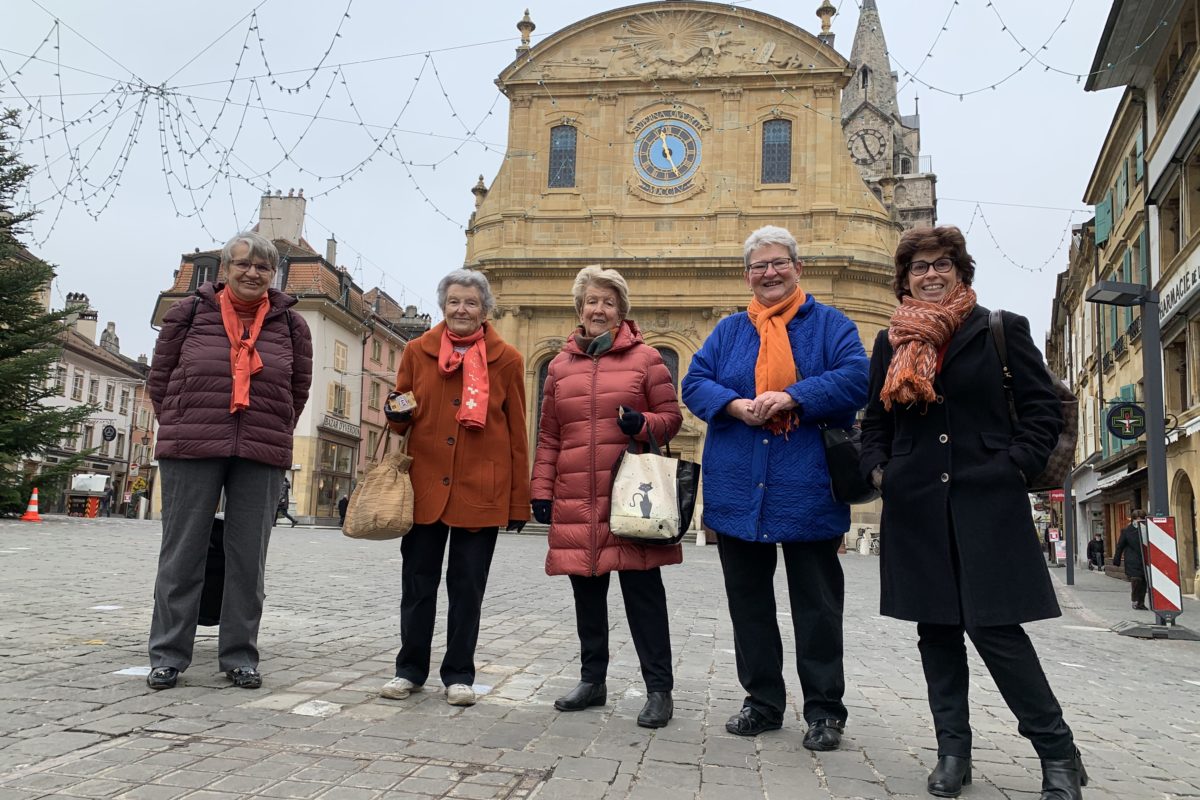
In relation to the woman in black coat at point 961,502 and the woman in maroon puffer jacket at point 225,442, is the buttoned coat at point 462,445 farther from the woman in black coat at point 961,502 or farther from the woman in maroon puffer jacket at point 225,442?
the woman in black coat at point 961,502

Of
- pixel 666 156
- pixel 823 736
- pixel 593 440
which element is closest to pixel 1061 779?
pixel 823 736

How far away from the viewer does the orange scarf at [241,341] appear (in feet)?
14.8

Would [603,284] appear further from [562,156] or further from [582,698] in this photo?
[562,156]

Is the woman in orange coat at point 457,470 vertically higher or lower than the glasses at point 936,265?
lower

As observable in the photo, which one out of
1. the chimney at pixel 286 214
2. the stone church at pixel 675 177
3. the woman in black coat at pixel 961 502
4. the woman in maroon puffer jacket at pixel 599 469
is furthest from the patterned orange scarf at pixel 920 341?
the chimney at pixel 286 214

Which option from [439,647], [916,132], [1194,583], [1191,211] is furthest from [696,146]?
[916,132]

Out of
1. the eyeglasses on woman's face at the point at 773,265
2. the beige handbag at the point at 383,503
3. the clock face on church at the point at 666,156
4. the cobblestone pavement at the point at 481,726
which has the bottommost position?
the cobblestone pavement at the point at 481,726

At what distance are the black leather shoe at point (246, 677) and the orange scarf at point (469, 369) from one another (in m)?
1.48

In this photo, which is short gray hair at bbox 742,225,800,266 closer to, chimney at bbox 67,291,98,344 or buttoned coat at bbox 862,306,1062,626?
buttoned coat at bbox 862,306,1062,626

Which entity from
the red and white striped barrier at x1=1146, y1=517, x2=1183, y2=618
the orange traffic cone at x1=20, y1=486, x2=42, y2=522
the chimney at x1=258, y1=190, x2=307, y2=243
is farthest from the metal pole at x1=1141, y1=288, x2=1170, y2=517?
the chimney at x1=258, y1=190, x2=307, y2=243

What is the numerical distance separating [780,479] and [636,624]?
94 centimetres

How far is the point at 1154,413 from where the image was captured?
11.0m

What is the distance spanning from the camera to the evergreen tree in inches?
822

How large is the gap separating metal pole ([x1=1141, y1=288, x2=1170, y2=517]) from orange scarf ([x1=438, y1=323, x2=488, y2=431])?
9.28 meters
